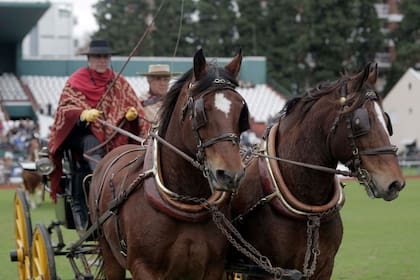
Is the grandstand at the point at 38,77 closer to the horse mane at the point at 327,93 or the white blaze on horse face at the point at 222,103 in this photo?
the horse mane at the point at 327,93

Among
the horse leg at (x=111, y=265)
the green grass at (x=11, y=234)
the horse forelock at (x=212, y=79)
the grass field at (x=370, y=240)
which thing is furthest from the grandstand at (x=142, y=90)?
the horse forelock at (x=212, y=79)

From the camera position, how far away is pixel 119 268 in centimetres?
662

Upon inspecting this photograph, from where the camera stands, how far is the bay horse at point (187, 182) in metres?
4.95

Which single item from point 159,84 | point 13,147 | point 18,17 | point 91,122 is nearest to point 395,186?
point 91,122

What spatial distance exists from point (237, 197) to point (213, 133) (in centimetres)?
136

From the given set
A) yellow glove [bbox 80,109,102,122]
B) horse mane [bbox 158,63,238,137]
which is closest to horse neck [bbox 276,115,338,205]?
horse mane [bbox 158,63,238,137]

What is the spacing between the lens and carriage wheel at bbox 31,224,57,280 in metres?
6.94

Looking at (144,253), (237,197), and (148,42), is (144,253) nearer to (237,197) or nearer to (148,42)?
(237,197)

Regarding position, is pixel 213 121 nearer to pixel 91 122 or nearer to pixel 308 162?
pixel 308 162

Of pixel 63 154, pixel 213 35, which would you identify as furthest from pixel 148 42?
pixel 63 154

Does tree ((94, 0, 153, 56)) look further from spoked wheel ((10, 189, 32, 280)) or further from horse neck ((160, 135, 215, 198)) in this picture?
horse neck ((160, 135, 215, 198))

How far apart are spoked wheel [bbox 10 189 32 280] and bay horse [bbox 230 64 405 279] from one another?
249 cm

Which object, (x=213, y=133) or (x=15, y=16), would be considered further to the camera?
(x=15, y=16)

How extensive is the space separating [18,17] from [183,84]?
107ft
